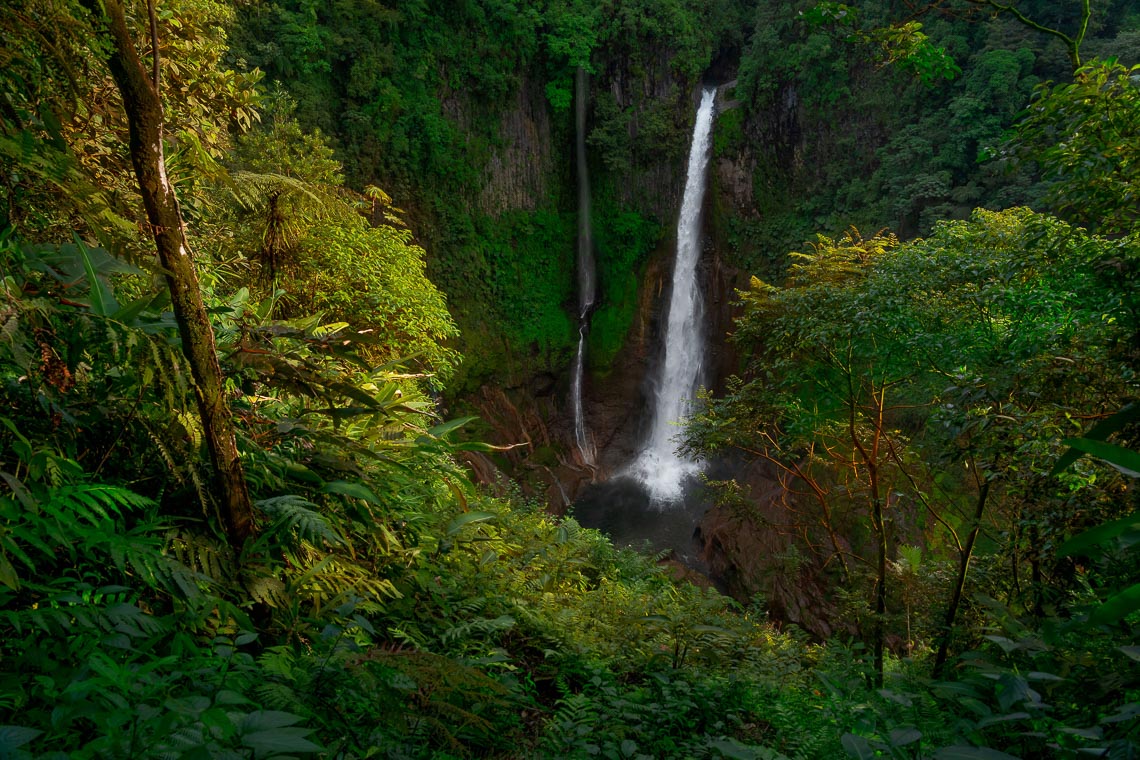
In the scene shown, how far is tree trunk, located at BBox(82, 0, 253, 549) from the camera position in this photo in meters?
1.65

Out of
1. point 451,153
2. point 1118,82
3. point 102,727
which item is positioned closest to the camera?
point 102,727

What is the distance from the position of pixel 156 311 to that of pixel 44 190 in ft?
1.57

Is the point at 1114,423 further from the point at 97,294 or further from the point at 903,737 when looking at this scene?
the point at 97,294

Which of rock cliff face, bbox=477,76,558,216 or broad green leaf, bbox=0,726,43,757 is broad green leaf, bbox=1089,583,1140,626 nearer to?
broad green leaf, bbox=0,726,43,757

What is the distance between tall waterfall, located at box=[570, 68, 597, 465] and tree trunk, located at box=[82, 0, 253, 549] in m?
15.4

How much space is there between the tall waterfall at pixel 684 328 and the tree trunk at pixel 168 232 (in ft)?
51.0

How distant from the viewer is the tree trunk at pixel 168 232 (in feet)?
5.42

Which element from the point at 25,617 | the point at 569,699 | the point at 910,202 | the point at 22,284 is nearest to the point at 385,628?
the point at 569,699

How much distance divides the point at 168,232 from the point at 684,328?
16.5 metres

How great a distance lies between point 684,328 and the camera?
1755 cm

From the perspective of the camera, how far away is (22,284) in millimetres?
1904

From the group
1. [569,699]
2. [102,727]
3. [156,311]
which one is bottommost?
[569,699]

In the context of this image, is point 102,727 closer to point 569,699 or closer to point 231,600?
point 231,600

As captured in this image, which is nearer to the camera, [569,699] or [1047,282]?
[569,699]
